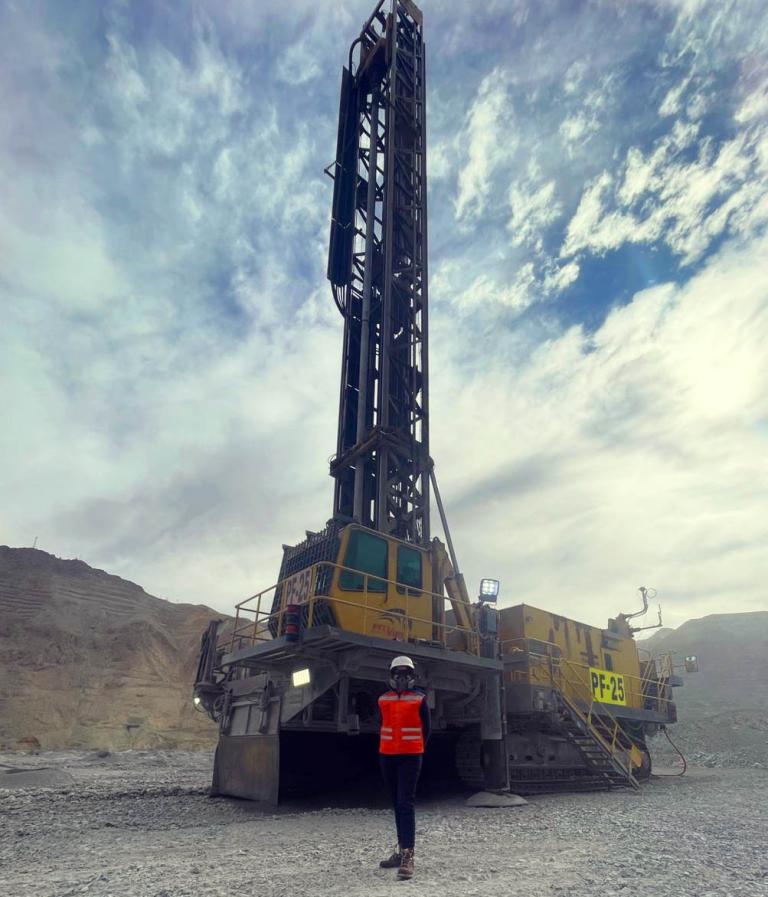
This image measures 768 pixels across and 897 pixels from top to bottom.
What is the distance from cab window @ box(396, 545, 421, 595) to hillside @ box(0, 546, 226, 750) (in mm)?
23237

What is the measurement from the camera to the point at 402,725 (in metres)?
4.75

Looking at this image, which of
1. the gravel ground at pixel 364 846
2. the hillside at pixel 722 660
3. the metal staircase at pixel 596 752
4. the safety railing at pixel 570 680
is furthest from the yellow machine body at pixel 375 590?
the hillside at pixel 722 660

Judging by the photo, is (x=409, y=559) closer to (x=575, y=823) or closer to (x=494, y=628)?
Result: (x=494, y=628)

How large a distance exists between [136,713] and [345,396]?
914 inches

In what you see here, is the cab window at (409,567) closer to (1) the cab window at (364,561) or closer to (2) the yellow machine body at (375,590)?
(2) the yellow machine body at (375,590)

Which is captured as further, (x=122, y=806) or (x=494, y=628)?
(x=494, y=628)

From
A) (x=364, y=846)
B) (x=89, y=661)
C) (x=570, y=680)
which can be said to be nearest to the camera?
(x=364, y=846)

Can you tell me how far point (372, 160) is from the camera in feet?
61.7

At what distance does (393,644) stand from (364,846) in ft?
12.4

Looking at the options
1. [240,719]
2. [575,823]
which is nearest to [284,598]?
[240,719]

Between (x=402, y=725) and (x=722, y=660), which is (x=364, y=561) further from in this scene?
(x=722, y=660)

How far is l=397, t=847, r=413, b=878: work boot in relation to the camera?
430 cm

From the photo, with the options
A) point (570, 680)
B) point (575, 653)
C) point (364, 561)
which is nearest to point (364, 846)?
→ point (364, 561)

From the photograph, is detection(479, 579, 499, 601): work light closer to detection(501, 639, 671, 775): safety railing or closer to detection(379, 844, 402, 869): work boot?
detection(501, 639, 671, 775): safety railing
